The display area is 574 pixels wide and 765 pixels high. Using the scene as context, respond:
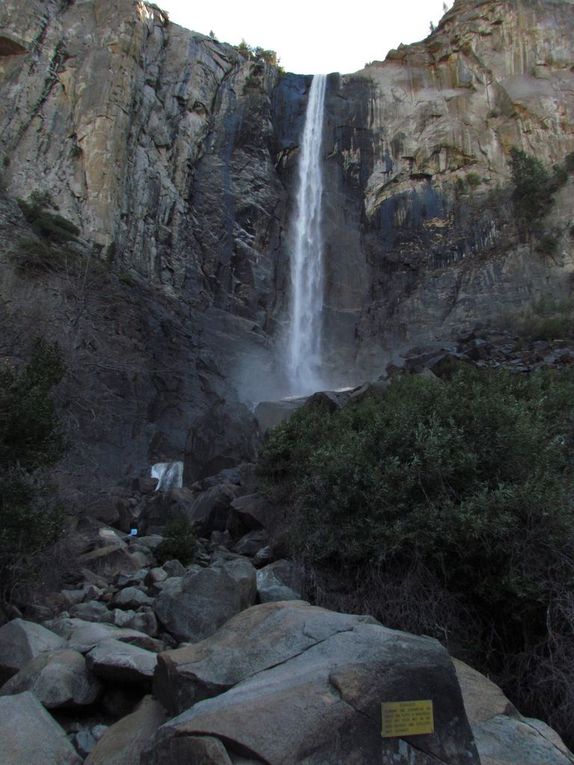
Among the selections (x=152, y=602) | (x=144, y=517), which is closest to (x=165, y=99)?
(x=144, y=517)

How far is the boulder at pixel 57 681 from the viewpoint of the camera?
4453mm

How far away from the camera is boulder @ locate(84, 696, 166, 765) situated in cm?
365

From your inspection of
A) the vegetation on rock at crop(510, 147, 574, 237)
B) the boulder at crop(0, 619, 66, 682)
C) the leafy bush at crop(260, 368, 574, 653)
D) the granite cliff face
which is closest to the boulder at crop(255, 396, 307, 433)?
the granite cliff face

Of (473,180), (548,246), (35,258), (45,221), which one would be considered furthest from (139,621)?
(473,180)

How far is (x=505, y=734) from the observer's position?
3.85 m

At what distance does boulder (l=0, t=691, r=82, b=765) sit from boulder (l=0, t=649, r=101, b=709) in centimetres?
→ 23

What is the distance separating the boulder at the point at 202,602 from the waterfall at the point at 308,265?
74.6 feet

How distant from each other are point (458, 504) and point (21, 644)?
4.38 meters

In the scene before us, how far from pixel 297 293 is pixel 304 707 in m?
30.3

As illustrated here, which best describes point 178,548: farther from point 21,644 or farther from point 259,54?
point 259,54

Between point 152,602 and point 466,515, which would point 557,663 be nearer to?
point 466,515

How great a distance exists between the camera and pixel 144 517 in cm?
1338

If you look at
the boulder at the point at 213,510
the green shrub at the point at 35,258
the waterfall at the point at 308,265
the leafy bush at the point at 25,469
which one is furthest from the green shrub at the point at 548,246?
the leafy bush at the point at 25,469

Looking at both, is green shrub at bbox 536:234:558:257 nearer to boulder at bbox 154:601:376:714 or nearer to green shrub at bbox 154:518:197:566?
green shrub at bbox 154:518:197:566
